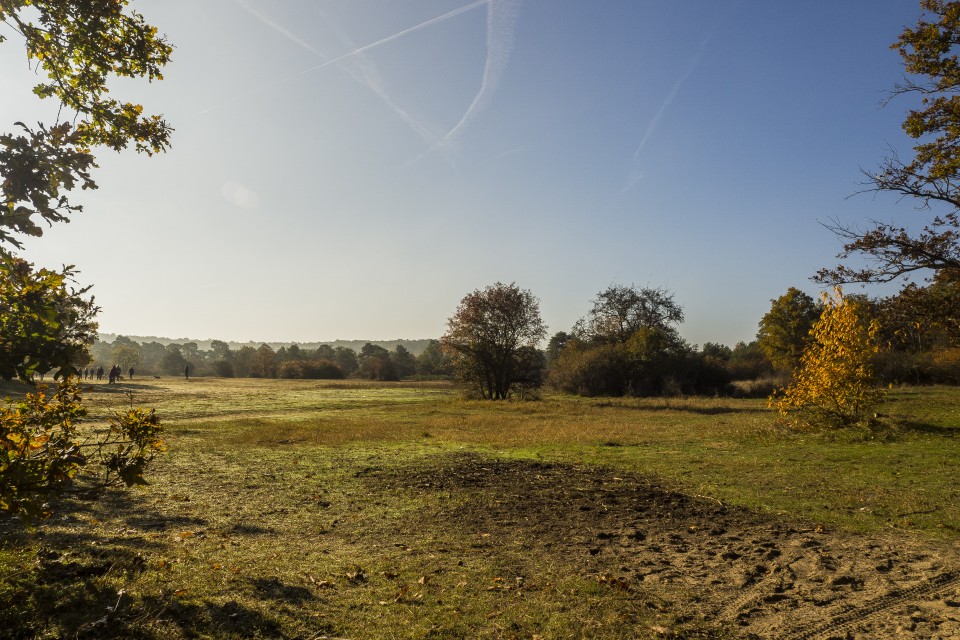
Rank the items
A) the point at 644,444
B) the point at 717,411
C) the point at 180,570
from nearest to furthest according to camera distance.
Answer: the point at 180,570 < the point at 644,444 < the point at 717,411

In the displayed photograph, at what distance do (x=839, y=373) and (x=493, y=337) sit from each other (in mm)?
31423

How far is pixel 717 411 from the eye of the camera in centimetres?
3403

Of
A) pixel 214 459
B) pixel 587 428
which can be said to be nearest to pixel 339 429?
pixel 214 459

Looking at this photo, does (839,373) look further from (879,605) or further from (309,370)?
(309,370)

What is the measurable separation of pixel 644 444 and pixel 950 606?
13829 mm

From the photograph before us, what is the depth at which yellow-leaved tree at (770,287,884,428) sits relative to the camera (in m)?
19.5

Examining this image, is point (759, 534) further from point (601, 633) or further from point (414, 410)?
point (414, 410)

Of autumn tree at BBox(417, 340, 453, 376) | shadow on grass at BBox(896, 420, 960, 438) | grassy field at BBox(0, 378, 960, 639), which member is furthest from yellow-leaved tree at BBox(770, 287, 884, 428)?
autumn tree at BBox(417, 340, 453, 376)

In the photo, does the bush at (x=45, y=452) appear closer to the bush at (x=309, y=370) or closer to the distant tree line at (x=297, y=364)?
the distant tree line at (x=297, y=364)

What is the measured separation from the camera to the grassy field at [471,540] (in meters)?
5.31

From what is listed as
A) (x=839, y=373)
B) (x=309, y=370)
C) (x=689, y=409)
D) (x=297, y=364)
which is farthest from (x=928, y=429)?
(x=297, y=364)

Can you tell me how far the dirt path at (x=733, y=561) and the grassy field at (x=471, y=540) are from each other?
0.15 feet

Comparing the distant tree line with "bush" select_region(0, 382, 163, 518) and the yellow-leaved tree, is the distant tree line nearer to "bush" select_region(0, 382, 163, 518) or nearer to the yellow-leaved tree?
the yellow-leaved tree

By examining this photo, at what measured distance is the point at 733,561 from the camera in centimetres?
704
